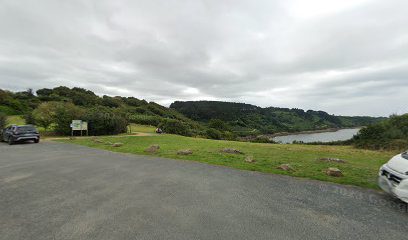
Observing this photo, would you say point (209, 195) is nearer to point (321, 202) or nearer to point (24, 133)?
point (321, 202)

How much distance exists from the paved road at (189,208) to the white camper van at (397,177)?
338 mm

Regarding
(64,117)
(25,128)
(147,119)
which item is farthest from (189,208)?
(147,119)

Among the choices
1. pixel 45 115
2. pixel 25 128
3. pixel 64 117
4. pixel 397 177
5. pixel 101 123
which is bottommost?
pixel 397 177

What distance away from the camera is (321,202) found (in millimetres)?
4926

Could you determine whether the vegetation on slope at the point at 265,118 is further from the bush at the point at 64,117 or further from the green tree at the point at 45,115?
the green tree at the point at 45,115

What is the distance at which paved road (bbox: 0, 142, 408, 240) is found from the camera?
11.7ft

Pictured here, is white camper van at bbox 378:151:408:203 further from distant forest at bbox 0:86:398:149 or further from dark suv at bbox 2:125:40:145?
dark suv at bbox 2:125:40:145

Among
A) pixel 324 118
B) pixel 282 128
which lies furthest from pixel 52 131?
pixel 324 118

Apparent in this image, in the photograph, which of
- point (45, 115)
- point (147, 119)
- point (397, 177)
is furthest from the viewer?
point (147, 119)

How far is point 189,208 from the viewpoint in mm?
4504

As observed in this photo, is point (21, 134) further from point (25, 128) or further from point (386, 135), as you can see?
point (386, 135)

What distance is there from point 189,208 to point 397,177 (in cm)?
447

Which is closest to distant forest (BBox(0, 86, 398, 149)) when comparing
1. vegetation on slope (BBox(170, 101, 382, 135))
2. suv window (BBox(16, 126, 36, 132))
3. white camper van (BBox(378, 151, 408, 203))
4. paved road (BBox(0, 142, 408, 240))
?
vegetation on slope (BBox(170, 101, 382, 135))

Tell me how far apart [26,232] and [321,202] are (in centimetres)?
568
